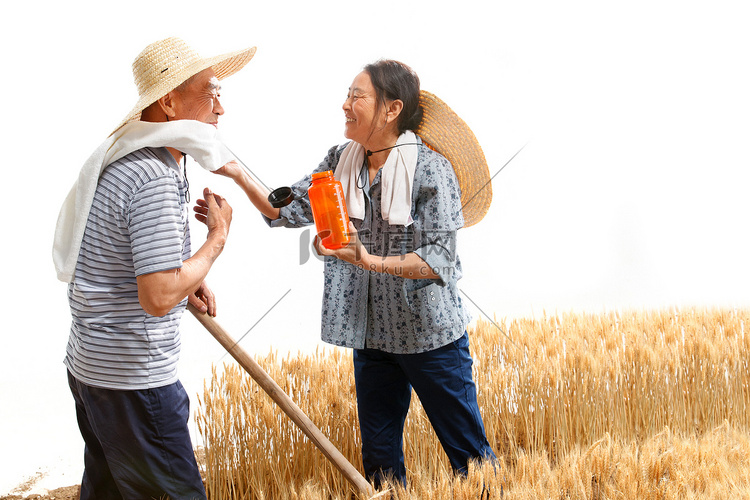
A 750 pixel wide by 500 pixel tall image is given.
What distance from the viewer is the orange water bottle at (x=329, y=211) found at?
194 centimetres

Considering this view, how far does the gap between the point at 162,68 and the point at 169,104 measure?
4.1 inches

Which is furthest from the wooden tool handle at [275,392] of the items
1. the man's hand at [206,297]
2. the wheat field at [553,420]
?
the wheat field at [553,420]

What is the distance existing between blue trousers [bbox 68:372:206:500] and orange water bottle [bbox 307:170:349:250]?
64 cm

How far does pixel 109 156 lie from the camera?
1.60 metres

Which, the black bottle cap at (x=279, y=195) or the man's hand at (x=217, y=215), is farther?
the black bottle cap at (x=279, y=195)

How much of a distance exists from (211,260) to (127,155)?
1.14 feet

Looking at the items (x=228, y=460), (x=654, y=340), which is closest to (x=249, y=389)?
(x=228, y=460)

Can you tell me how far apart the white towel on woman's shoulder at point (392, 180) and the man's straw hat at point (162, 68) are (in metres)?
0.61

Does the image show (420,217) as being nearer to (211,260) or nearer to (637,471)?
(211,260)

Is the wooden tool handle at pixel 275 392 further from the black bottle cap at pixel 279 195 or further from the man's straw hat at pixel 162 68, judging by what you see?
the man's straw hat at pixel 162 68

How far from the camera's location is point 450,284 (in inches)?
88.4

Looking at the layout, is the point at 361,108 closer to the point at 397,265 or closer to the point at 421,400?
the point at 397,265

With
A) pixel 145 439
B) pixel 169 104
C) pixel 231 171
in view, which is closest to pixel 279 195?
pixel 231 171

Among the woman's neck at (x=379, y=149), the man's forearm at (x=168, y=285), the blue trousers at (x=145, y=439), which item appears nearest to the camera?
the man's forearm at (x=168, y=285)
